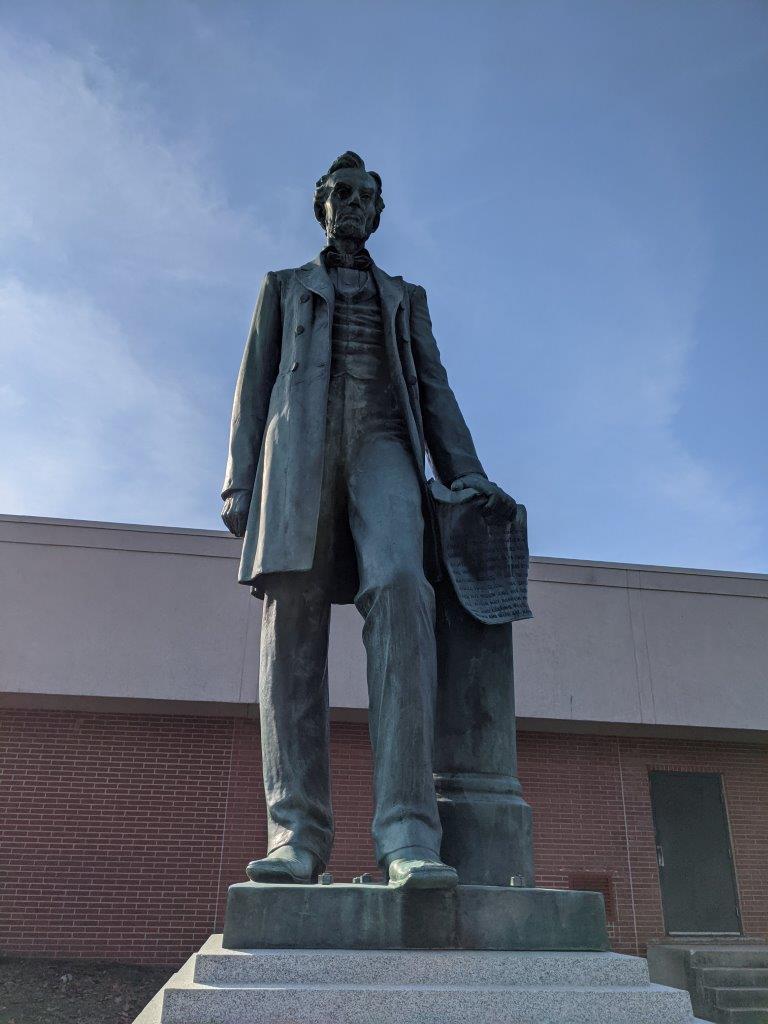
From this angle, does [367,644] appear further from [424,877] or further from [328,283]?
[328,283]

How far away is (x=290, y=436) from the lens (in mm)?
3277

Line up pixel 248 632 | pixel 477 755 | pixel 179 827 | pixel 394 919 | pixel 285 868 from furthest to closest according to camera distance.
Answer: pixel 179 827, pixel 248 632, pixel 477 755, pixel 285 868, pixel 394 919

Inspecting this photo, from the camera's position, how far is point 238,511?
3416 millimetres

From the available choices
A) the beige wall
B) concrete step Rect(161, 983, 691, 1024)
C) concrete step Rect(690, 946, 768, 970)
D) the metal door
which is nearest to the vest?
concrete step Rect(161, 983, 691, 1024)

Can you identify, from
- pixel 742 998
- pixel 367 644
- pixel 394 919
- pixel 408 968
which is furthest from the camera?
pixel 742 998

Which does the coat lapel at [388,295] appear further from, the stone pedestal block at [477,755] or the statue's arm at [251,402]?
the stone pedestal block at [477,755]

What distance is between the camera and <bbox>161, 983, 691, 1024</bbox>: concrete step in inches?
77.5

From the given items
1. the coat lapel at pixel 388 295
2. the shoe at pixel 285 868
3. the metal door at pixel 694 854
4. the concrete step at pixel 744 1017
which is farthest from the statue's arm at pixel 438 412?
the metal door at pixel 694 854

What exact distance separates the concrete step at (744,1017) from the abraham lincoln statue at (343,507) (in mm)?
9992

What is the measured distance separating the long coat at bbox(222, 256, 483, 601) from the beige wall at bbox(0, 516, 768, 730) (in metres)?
10.3

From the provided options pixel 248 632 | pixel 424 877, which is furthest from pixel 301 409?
pixel 248 632

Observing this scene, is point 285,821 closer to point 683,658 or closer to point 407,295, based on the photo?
point 407,295

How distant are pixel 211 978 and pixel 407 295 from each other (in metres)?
2.62

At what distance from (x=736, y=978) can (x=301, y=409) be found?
39.2 feet
